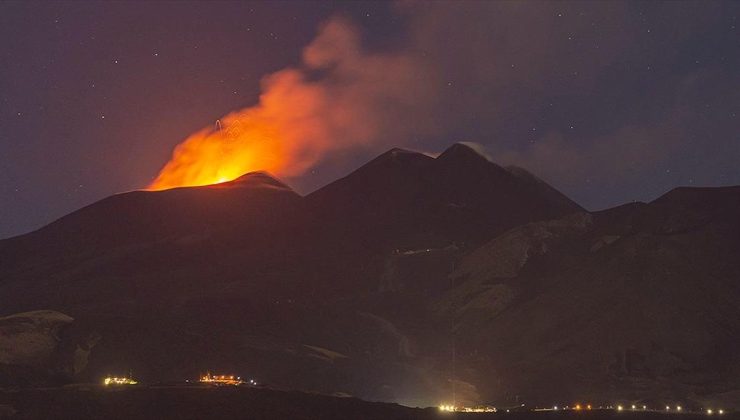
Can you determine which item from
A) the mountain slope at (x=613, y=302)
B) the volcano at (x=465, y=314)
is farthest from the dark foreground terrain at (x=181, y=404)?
the mountain slope at (x=613, y=302)

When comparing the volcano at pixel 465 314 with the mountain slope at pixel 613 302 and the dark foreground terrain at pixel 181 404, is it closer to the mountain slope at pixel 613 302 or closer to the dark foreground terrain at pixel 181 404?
the mountain slope at pixel 613 302

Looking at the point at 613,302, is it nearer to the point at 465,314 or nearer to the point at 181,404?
the point at 465,314

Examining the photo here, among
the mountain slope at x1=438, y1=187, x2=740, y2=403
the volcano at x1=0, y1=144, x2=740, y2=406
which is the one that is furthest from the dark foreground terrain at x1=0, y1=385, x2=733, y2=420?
the mountain slope at x1=438, y1=187, x2=740, y2=403

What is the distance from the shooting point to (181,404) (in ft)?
249

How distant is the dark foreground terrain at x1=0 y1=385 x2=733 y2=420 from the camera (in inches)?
2859

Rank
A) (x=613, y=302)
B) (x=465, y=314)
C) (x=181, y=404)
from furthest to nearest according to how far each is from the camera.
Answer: (x=465, y=314)
(x=613, y=302)
(x=181, y=404)

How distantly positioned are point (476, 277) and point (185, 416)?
10660 centimetres

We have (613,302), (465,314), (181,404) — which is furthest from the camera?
(465,314)

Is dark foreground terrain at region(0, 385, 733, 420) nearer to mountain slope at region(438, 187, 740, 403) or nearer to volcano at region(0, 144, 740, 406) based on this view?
volcano at region(0, 144, 740, 406)

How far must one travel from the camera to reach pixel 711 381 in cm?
12212

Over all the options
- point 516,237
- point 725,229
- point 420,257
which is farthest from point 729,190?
point 420,257

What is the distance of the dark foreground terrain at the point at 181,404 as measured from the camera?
7262 cm

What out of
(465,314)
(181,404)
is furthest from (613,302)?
(181,404)

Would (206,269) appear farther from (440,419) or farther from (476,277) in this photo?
(440,419)
